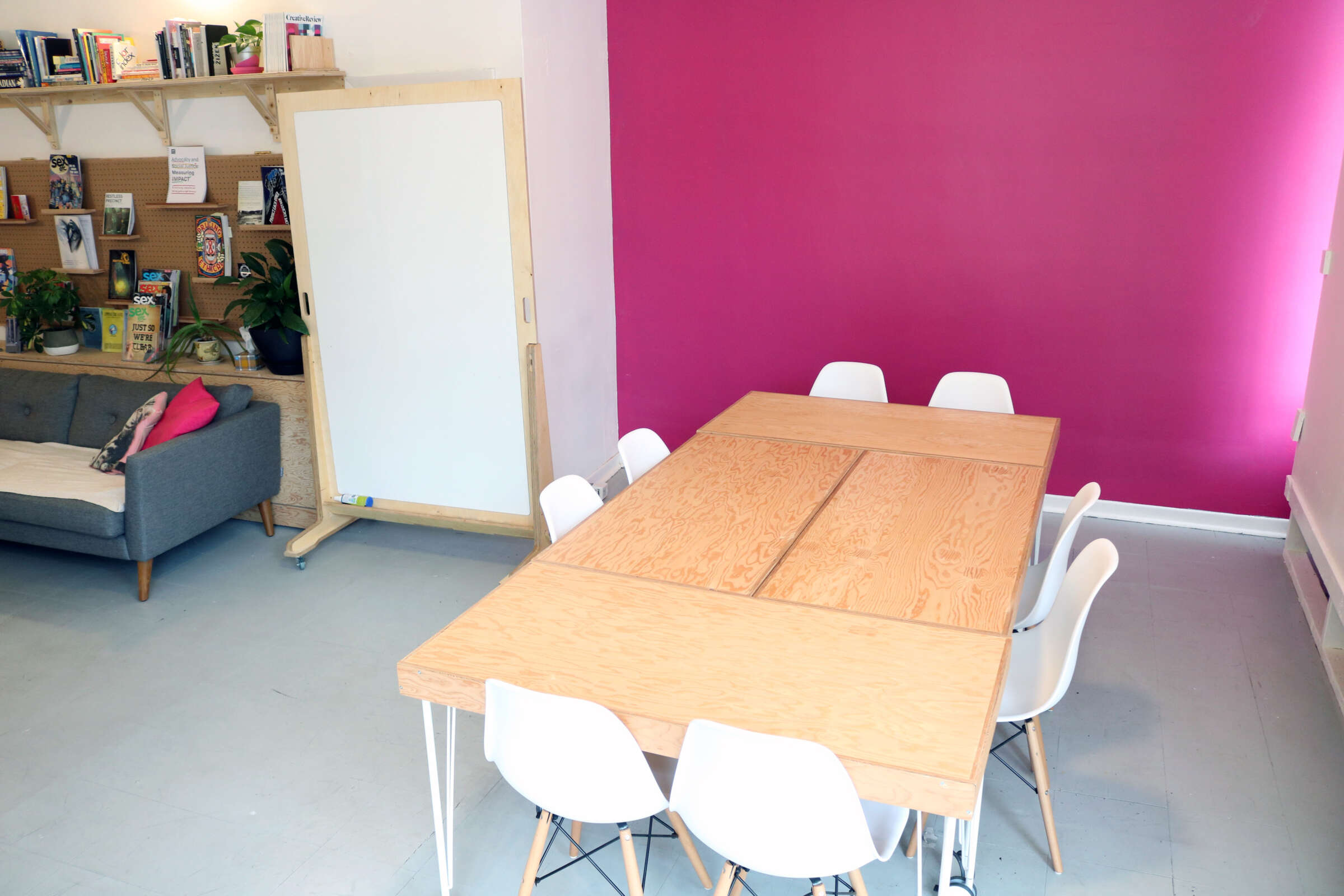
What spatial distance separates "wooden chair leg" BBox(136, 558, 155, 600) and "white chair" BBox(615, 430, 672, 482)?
7.20 ft

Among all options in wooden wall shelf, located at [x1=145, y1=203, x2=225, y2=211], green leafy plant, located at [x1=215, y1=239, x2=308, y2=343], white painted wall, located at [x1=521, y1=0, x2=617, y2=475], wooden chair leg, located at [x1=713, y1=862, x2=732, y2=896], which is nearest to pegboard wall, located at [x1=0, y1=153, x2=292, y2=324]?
wooden wall shelf, located at [x1=145, y1=203, x2=225, y2=211]

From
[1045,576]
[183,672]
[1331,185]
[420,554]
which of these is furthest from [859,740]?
[1331,185]

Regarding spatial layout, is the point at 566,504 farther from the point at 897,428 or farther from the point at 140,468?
the point at 140,468

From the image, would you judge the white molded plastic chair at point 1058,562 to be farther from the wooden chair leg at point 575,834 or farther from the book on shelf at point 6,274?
the book on shelf at point 6,274

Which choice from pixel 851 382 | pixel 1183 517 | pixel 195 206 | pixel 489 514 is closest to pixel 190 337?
pixel 195 206

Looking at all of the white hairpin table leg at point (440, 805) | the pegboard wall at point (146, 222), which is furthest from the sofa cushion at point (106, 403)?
the white hairpin table leg at point (440, 805)

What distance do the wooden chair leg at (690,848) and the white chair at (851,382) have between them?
89.1 inches

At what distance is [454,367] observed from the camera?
4098mm

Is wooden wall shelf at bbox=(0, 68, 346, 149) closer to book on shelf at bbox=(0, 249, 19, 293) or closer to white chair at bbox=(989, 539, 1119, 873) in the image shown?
book on shelf at bbox=(0, 249, 19, 293)

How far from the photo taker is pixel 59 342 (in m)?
5.04

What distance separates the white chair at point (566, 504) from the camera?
2721 millimetres

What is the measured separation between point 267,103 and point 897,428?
10.9 ft

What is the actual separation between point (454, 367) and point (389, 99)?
1125 mm

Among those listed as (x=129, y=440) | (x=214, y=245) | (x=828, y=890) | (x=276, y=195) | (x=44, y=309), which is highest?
(x=276, y=195)
